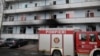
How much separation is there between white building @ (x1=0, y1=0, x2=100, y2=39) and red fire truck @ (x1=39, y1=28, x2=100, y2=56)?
12611mm

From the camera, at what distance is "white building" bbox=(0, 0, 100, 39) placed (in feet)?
101

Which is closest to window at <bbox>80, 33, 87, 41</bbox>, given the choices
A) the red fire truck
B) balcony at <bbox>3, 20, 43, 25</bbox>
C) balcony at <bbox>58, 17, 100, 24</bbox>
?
the red fire truck

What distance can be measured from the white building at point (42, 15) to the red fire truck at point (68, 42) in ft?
41.4

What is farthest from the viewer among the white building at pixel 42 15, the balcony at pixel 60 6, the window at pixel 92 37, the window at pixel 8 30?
the window at pixel 8 30

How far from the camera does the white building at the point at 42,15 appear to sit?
30750 millimetres

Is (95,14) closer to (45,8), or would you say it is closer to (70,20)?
(70,20)

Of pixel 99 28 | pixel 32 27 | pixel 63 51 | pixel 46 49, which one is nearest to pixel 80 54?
pixel 63 51

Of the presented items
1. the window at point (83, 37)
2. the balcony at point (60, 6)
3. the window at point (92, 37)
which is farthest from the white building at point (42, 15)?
the window at point (92, 37)

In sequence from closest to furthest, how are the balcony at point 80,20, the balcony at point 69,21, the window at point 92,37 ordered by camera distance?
the window at point 92,37 < the balcony at point 80,20 < the balcony at point 69,21

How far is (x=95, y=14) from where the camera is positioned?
31000 millimetres

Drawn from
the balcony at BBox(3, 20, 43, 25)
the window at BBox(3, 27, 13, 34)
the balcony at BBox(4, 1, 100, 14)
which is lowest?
the window at BBox(3, 27, 13, 34)

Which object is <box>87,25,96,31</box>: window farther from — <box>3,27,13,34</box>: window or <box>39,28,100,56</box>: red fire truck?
<box>3,27,13,34</box>: window

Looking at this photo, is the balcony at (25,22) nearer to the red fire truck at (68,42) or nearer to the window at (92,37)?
the red fire truck at (68,42)

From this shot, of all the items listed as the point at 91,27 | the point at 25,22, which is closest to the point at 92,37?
the point at 91,27
